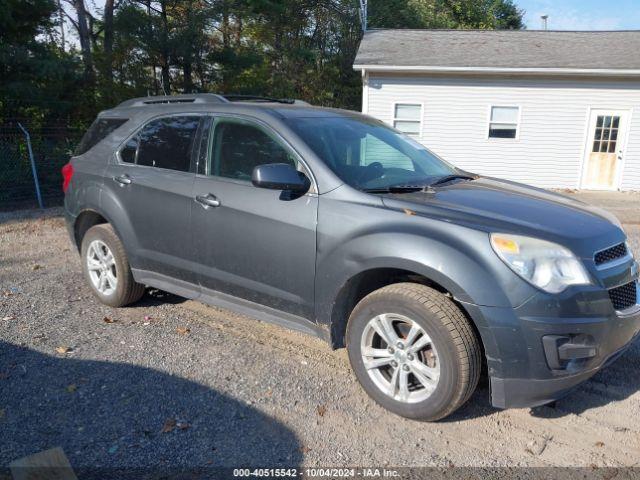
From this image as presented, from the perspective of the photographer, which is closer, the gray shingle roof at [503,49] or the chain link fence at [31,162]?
the chain link fence at [31,162]

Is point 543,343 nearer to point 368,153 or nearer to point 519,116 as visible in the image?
point 368,153

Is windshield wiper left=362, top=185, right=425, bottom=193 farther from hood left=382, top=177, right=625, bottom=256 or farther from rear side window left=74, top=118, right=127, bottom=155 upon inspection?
rear side window left=74, top=118, right=127, bottom=155

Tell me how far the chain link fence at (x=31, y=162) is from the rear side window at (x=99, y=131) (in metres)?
5.82

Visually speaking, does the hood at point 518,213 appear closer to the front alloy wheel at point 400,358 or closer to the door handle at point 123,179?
the front alloy wheel at point 400,358

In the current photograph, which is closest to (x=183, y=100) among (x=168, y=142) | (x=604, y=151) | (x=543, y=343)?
(x=168, y=142)

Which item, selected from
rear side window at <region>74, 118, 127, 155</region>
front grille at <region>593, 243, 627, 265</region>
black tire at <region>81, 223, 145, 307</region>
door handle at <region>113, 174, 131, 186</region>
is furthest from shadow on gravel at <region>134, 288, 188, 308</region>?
front grille at <region>593, 243, 627, 265</region>

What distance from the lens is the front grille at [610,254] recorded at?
2.96 metres

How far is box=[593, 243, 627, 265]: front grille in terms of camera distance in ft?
9.70

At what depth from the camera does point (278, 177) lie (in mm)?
3316

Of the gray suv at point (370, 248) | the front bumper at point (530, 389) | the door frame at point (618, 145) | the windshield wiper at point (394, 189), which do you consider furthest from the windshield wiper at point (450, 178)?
the door frame at point (618, 145)

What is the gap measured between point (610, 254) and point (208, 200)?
8.92 feet

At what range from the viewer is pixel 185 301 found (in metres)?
5.14

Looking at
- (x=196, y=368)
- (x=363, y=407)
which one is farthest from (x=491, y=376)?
(x=196, y=368)

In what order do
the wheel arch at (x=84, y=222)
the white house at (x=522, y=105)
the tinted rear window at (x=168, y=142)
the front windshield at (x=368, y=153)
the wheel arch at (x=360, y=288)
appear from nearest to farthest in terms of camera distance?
the wheel arch at (x=360, y=288) < the front windshield at (x=368, y=153) < the tinted rear window at (x=168, y=142) < the wheel arch at (x=84, y=222) < the white house at (x=522, y=105)
